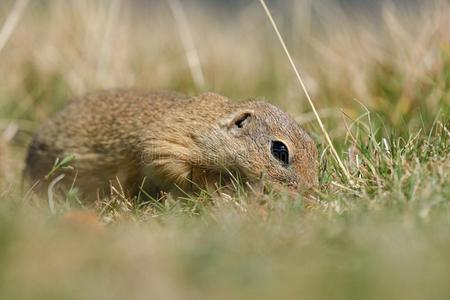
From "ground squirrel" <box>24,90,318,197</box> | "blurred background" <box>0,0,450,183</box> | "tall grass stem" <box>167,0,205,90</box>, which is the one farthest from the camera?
"tall grass stem" <box>167,0,205,90</box>

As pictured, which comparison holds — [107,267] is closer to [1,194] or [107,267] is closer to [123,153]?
[1,194]

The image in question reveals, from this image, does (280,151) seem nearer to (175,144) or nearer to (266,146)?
(266,146)

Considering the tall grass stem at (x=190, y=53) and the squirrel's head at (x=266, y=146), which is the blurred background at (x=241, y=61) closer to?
the tall grass stem at (x=190, y=53)

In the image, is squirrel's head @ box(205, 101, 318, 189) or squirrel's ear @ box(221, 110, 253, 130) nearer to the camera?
squirrel's head @ box(205, 101, 318, 189)

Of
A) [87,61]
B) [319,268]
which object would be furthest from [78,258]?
[87,61]

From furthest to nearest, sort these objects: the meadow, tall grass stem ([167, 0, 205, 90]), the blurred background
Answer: tall grass stem ([167, 0, 205, 90]), the blurred background, the meadow

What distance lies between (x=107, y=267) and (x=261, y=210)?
1218 millimetres

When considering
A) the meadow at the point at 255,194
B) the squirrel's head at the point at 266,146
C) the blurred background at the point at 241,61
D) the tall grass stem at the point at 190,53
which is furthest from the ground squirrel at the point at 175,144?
the tall grass stem at the point at 190,53

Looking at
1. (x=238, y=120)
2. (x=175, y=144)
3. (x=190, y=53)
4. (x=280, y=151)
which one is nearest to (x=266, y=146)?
(x=280, y=151)

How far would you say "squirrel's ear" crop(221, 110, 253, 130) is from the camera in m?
4.89

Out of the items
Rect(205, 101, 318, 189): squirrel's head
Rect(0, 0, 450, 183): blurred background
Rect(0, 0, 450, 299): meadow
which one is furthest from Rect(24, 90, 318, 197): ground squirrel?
Rect(0, 0, 450, 183): blurred background

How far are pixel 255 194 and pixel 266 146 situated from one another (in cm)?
61

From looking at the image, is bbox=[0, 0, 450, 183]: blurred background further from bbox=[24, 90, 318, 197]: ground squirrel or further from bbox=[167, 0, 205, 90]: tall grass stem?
bbox=[24, 90, 318, 197]: ground squirrel

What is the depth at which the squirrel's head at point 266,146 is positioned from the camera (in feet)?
14.6
